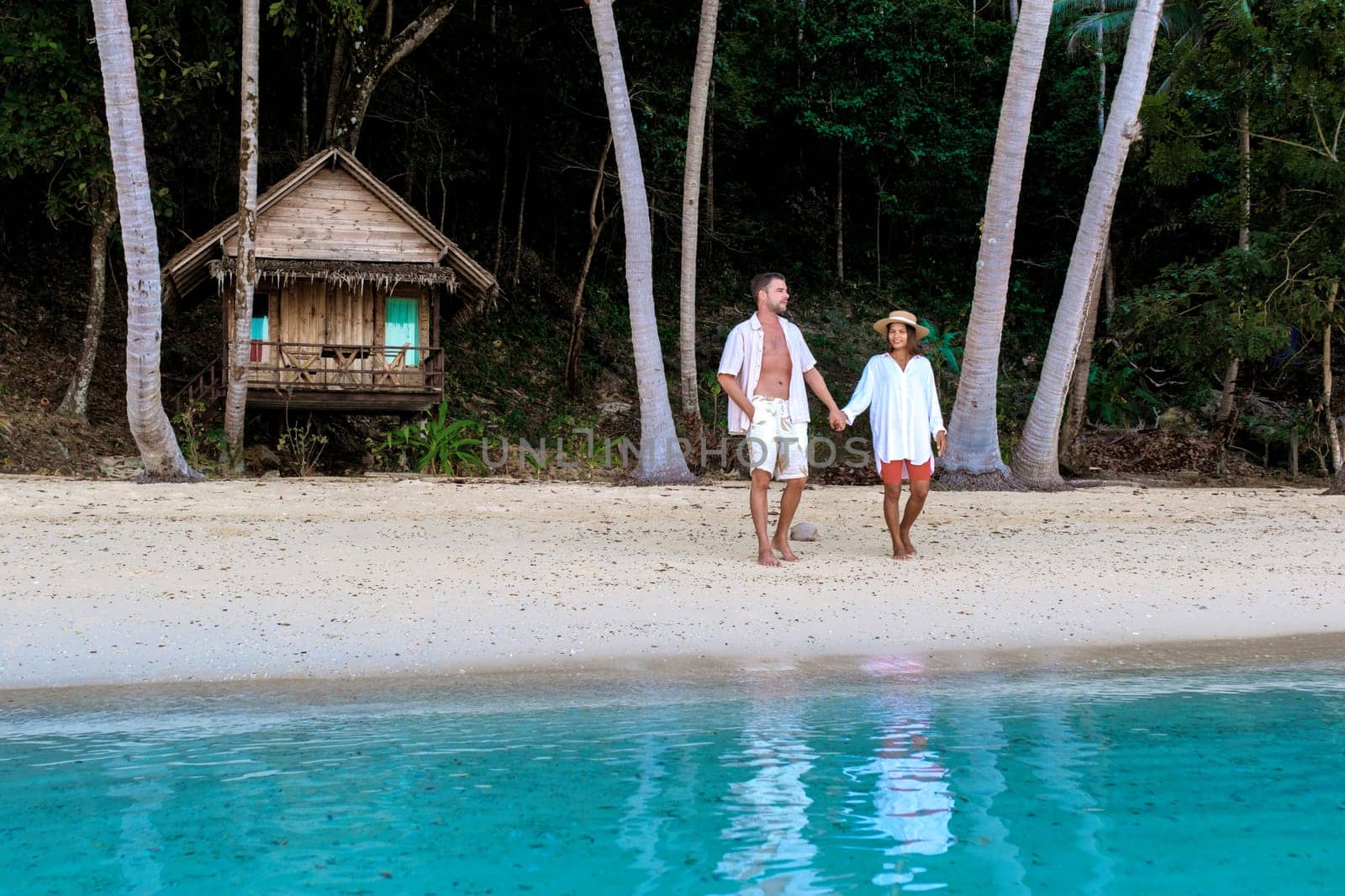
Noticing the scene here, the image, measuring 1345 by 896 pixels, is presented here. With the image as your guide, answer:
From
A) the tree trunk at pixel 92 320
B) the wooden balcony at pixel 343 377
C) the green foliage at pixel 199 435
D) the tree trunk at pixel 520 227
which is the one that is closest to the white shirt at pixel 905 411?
the green foliage at pixel 199 435

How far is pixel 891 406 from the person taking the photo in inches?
350

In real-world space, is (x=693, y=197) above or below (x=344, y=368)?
above

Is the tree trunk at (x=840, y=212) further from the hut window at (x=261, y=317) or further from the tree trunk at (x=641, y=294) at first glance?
the tree trunk at (x=641, y=294)

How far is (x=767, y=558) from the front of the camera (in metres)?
8.72

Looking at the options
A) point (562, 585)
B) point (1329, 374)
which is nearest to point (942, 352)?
point (1329, 374)

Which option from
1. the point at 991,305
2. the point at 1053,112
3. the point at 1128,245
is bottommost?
the point at 991,305

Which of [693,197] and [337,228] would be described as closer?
[337,228]

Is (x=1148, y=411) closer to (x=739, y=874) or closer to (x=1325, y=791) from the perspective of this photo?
(x=1325, y=791)

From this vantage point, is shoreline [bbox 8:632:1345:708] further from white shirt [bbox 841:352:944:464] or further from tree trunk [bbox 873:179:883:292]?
tree trunk [bbox 873:179:883:292]

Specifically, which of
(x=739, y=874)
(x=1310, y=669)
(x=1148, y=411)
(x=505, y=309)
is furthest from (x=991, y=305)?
(x=505, y=309)

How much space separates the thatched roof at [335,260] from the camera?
18.1 metres

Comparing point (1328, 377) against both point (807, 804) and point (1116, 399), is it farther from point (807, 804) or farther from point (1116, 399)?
point (807, 804)

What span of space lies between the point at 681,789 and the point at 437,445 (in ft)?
44.6

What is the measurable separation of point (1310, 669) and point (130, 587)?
265 inches
